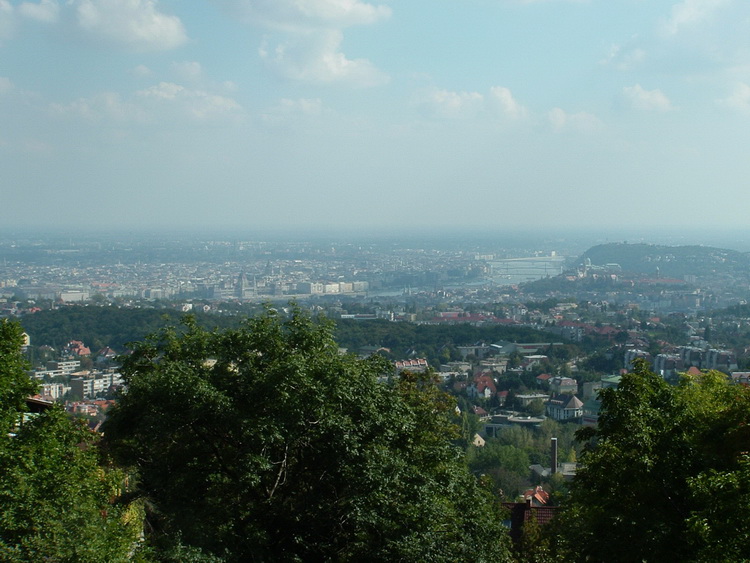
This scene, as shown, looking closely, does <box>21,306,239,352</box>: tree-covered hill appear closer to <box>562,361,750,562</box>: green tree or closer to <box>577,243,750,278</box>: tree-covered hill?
<box>562,361,750,562</box>: green tree

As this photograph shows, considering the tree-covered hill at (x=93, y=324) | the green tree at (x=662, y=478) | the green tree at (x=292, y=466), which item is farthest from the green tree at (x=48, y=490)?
the tree-covered hill at (x=93, y=324)

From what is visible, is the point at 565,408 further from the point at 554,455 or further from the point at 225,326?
the point at 225,326

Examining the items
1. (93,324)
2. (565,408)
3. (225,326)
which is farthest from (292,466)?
(93,324)

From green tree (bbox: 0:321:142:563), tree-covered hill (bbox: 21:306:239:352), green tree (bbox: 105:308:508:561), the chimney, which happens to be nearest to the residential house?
the chimney

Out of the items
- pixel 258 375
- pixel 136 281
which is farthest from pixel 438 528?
pixel 136 281

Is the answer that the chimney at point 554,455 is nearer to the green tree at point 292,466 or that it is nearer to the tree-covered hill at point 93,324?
the green tree at point 292,466

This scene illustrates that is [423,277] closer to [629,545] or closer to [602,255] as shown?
[602,255]
